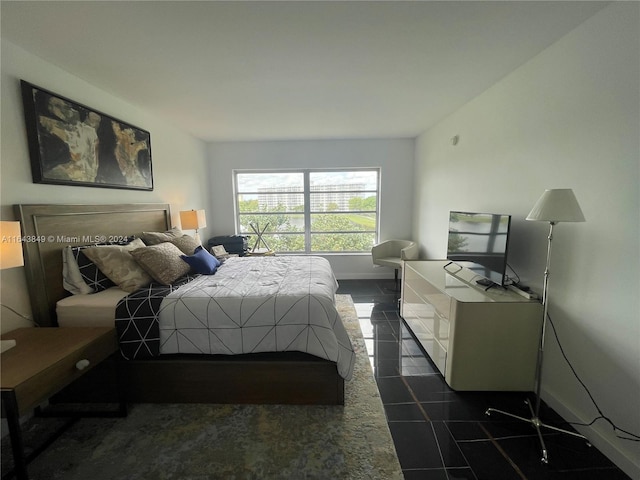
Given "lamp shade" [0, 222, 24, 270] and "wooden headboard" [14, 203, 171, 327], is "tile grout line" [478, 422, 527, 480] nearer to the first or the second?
"lamp shade" [0, 222, 24, 270]

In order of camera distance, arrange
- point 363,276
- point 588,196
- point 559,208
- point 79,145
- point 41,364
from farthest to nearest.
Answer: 1. point 363,276
2. point 79,145
3. point 588,196
4. point 559,208
5. point 41,364

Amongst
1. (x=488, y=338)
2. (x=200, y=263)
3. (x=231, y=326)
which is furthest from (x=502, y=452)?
(x=200, y=263)

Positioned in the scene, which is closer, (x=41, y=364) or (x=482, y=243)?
(x=41, y=364)

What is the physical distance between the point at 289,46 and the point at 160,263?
1.90m

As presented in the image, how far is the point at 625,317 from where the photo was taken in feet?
4.69

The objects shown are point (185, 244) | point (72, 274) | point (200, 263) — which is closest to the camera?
point (72, 274)

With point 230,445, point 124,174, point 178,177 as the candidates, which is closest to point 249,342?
point 230,445

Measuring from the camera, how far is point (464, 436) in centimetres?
167

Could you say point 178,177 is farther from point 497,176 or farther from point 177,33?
point 497,176

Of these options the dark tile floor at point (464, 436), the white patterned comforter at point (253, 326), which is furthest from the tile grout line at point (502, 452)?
the white patterned comforter at point (253, 326)

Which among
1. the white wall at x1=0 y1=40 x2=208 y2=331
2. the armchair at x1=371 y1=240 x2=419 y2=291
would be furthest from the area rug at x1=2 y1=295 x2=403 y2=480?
the armchair at x1=371 y1=240 x2=419 y2=291

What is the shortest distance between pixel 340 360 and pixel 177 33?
229cm

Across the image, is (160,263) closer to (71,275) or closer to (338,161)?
(71,275)

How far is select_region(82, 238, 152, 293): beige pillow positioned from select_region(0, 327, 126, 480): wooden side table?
0.41 meters
